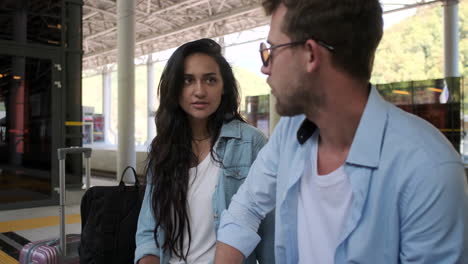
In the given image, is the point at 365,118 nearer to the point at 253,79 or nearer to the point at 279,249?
the point at 279,249

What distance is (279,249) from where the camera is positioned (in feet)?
4.06

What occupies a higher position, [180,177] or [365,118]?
[365,118]

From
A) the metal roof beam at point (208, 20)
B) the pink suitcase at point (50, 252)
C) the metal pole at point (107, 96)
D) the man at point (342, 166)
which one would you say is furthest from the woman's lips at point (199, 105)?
the metal pole at point (107, 96)

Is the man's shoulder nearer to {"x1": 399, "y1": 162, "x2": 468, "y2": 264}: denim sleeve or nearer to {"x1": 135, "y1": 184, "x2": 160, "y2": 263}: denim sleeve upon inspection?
{"x1": 399, "y1": 162, "x2": 468, "y2": 264}: denim sleeve

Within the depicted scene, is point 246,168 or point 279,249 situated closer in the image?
point 279,249

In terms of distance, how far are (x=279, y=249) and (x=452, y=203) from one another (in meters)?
0.53

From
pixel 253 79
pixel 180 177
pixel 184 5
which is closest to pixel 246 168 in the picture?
pixel 180 177

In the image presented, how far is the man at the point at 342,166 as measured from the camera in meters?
0.88

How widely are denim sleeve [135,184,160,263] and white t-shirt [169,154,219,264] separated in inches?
4.0

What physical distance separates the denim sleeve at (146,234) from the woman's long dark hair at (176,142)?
0.04 meters

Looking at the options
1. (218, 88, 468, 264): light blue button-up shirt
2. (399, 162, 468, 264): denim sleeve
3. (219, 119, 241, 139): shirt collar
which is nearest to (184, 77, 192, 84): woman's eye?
(219, 119, 241, 139): shirt collar

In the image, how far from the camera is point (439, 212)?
0.86 metres

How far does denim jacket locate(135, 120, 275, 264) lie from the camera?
1.73 meters

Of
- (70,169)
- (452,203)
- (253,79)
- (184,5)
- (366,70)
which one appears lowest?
(70,169)
